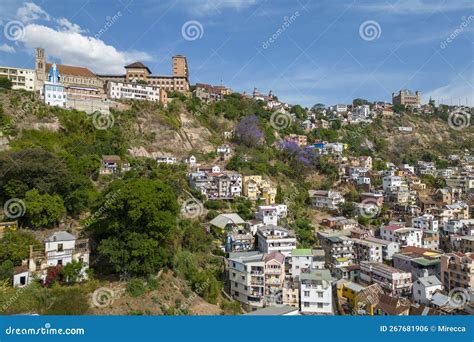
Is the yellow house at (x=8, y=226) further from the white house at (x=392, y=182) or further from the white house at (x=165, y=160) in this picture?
the white house at (x=392, y=182)

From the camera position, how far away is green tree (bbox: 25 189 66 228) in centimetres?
1125

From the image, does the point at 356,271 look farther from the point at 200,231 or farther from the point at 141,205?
the point at 141,205

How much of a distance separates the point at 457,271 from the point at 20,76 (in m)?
25.0

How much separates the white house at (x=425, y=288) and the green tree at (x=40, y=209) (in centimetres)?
1190

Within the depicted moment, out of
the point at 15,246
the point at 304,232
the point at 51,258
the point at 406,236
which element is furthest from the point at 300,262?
the point at 15,246

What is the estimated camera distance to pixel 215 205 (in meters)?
17.9

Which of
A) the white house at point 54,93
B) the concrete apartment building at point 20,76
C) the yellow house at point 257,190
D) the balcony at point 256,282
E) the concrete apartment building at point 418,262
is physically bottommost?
the balcony at point 256,282

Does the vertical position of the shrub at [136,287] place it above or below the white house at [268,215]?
below

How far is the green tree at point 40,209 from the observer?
1125 cm

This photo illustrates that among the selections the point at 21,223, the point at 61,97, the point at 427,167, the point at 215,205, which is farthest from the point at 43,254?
the point at 427,167

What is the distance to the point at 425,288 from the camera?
468 inches

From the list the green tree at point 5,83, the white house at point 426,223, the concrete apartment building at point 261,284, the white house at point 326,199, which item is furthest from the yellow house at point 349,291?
the green tree at point 5,83

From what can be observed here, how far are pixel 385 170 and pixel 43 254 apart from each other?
2366cm

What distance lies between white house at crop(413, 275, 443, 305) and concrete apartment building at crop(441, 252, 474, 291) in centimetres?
82
